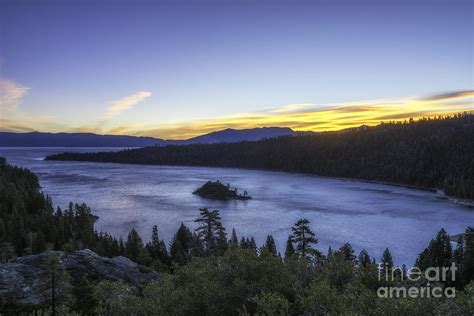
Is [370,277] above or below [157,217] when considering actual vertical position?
above

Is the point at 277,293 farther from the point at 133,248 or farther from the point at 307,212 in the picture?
the point at 307,212

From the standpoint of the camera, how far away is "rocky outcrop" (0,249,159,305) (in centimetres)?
2570

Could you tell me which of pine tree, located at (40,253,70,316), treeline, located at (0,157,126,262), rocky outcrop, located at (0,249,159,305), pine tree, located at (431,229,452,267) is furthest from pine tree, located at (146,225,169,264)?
pine tree, located at (431,229,452,267)

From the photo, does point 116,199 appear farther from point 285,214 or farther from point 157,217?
point 285,214

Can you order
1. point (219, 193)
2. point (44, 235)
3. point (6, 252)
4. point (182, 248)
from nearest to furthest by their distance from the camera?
1. point (6, 252)
2. point (182, 248)
3. point (44, 235)
4. point (219, 193)

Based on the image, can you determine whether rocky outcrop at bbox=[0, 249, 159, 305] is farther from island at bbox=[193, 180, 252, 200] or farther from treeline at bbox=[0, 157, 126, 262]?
island at bbox=[193, 180, 252, 200]

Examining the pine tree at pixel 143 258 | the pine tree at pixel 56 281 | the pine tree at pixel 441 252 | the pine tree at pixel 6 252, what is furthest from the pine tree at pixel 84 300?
the pine tree at pixel 441 252

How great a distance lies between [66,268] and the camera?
29938 millimetres

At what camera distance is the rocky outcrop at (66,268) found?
25703mm

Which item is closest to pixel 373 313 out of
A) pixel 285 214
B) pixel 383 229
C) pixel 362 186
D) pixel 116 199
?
pixel 383 229

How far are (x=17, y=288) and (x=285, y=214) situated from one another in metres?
83.4

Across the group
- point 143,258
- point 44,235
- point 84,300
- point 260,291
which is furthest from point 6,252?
point 260,291

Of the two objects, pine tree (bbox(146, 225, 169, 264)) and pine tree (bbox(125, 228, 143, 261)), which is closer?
pine tree (bbox(125, 228, 143, 261))

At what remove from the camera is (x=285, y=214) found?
343 ft
